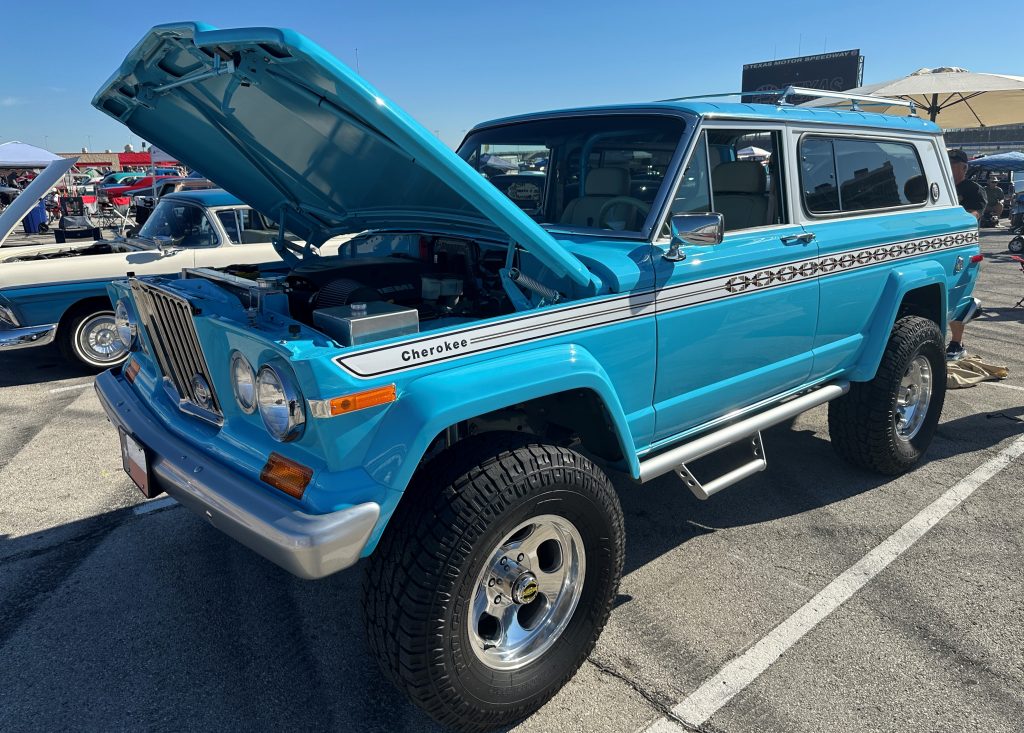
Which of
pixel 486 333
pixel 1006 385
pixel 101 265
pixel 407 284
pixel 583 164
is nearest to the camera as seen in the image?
pixel 486 333

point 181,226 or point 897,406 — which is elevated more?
point 181,226

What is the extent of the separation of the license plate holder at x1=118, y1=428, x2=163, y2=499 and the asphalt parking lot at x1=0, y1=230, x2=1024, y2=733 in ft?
2.21

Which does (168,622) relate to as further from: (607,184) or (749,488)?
(749,488)

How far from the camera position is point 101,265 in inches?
269

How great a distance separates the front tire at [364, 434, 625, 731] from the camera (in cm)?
222

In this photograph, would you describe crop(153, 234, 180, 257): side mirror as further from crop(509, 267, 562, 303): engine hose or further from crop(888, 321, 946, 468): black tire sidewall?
crop(888, 321, 946, 468): black tire sidewall

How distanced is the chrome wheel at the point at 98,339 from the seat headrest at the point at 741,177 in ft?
19.4

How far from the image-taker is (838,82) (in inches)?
1519

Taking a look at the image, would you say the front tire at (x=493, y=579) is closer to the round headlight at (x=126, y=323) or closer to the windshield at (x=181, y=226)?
the round headlight at (x=126, y=323)

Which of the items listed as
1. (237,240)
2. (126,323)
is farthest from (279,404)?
(237,240)

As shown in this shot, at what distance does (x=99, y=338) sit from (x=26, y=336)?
645 millimetres

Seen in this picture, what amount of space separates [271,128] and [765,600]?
2901 millimetres

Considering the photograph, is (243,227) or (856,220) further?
(243,227)

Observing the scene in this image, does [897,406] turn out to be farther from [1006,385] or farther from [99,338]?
[99,338]
